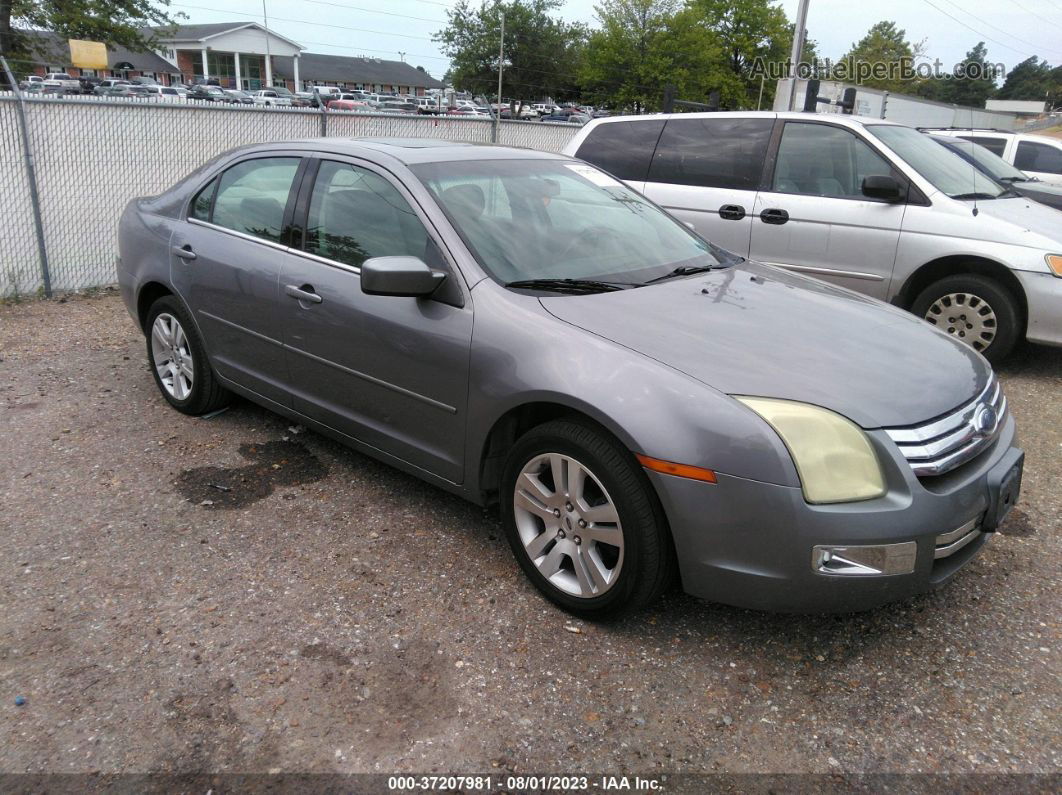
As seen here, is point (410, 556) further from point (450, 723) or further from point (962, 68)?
point (962, 68)

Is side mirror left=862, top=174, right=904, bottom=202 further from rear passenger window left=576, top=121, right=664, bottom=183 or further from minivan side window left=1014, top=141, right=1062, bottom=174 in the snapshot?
minivan side window left=1014, top=141, right=1062, bottom=174

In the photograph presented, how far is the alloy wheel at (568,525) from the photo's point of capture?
2.78 m

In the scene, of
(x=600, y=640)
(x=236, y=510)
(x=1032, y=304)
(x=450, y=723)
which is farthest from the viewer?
(x=1032, y=304)

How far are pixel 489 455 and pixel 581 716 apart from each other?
1046mm

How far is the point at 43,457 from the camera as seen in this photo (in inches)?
167

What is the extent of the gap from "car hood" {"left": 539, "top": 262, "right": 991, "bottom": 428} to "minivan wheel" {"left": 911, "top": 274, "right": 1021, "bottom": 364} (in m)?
2.79

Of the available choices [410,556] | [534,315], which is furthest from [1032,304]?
[410,556]

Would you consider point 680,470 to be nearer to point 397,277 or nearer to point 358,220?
point 397,277

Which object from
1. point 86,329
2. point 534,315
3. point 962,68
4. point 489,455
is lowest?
point 86,329

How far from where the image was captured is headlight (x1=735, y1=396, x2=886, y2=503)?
96.3 inches

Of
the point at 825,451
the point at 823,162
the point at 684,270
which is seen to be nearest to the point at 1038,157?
the point at 823,162

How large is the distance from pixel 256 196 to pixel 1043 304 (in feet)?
16.7

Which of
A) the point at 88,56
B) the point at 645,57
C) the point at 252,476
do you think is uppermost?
the point at 645,57

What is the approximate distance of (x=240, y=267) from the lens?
4105 mm
